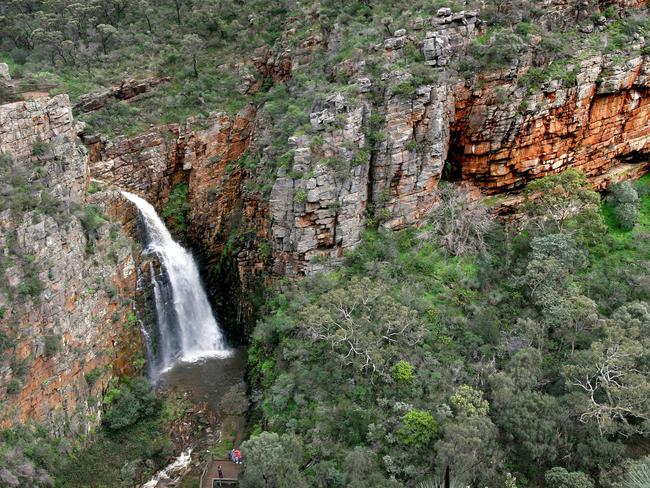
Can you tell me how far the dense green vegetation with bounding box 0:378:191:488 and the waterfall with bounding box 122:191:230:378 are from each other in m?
3.49

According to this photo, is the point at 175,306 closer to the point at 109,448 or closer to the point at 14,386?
the point at 109,448

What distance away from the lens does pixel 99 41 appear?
42.1 m

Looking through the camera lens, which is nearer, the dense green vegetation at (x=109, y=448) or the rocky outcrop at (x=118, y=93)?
the dense green vegetation at (x=109, y=448)

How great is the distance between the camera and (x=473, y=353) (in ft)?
85.7

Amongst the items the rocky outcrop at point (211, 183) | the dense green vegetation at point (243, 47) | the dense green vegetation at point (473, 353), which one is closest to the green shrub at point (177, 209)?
the rocky outcrop at point (211, 183)

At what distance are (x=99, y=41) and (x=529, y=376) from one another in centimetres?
3833

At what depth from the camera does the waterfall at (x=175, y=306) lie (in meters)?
33.9

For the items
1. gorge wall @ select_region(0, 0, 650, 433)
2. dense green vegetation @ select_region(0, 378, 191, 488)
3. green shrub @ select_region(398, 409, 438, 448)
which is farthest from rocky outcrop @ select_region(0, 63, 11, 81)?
green shrub @ select_region(398, 409, 438, 448)

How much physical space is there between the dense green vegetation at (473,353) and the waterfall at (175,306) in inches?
207

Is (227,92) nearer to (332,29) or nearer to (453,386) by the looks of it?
(332,29)

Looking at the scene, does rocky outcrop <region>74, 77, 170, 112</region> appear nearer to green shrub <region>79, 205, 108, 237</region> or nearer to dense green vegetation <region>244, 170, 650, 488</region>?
green shrub <region>79, 205, 108, 237</region>

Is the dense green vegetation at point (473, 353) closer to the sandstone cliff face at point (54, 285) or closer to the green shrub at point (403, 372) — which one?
the green shrub at point (403, 372)

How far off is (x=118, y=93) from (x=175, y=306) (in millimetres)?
15203

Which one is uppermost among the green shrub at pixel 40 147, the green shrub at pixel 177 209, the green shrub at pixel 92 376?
the green shrub at pixel 40 147
